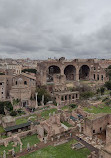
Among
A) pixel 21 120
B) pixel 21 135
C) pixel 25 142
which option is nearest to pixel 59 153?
pixel 25 142

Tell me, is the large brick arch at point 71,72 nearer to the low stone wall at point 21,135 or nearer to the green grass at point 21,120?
the green grass at point 21,120

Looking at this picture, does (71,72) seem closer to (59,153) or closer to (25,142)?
(25,142)

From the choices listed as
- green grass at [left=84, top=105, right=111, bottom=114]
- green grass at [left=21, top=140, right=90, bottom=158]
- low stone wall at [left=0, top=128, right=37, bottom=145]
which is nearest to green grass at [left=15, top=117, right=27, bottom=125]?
low stone wall at [left=0, top=128, right=37, bottom=145]

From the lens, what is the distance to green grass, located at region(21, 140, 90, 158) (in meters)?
17.2

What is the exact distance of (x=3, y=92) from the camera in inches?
1436

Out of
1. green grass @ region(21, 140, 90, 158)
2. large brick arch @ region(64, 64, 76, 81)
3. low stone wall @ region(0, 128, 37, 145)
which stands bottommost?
green grass @ region(21, 140, 90, 158)

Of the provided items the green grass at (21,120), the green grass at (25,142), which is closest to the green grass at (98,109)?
the green grass at (25,142)

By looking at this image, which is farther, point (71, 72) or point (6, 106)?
point (71, 72)

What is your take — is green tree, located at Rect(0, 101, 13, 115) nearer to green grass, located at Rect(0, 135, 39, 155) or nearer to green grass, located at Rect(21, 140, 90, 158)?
green grass, located at Rect(0, 135, 39, 155)

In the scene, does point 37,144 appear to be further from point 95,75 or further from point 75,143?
point 95,75

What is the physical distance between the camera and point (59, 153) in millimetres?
17688

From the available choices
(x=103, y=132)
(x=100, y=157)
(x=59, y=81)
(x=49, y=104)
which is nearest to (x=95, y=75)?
(x=59, y=81)

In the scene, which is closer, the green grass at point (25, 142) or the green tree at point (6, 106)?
the green grass at point (25, 142)

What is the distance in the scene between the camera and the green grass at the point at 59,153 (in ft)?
56.3
